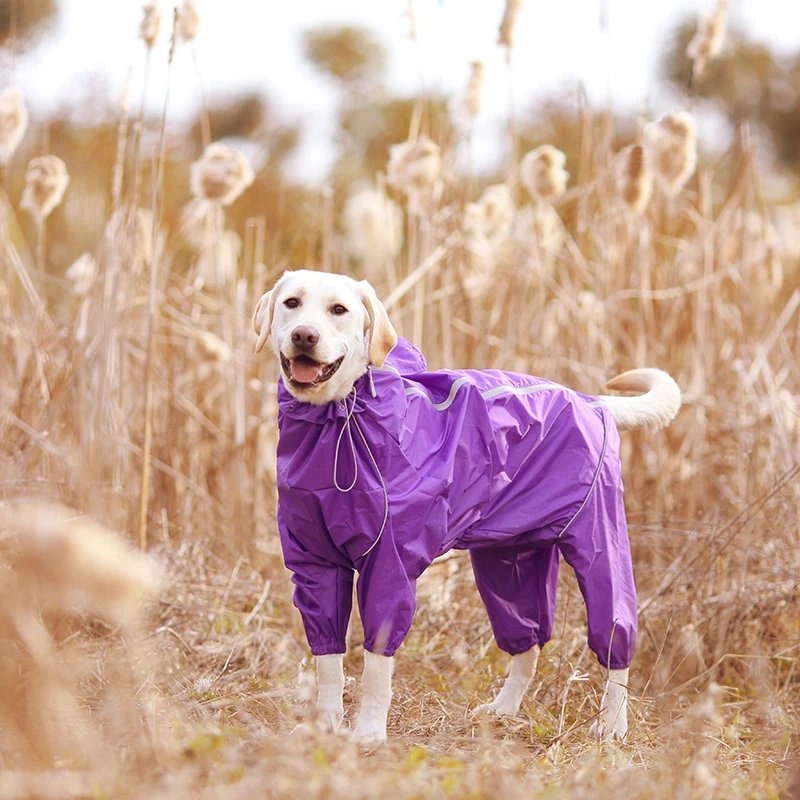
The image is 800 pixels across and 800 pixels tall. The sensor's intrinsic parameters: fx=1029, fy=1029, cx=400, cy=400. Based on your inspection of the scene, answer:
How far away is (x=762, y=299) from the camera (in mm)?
4926

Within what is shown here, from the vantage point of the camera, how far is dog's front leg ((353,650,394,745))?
2.64 meters

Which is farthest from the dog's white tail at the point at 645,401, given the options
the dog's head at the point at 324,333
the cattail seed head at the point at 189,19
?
the cattail seed head at the point at 189,19

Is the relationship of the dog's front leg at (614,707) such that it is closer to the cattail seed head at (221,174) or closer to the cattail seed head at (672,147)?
the cattail seed head at (672,147)

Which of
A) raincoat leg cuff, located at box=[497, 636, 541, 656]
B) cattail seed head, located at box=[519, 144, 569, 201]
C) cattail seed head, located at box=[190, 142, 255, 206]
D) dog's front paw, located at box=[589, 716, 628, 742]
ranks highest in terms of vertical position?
cattail seed head, located at box=[519, 144, 569, 201]

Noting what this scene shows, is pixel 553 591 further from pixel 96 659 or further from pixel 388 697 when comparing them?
pixel 96 659

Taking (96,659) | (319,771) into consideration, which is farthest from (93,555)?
(96,659)

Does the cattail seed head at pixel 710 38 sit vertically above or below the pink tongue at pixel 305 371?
above

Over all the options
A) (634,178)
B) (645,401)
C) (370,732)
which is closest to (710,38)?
(634,178)

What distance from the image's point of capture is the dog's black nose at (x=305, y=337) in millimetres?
2645

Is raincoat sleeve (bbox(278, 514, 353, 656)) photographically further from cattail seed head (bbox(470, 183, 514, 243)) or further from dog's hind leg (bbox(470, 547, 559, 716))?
cattail seed head (bbox(470, 183, 514, 243))

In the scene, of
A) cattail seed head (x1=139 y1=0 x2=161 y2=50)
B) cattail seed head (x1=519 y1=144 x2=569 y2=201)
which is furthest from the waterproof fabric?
cattail seed head (x1=139 y1=0 x2=161 y2=50)

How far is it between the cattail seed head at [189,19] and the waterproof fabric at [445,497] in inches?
61.8

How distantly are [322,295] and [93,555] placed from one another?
1.48 meters

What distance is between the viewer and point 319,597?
2.73 meters
